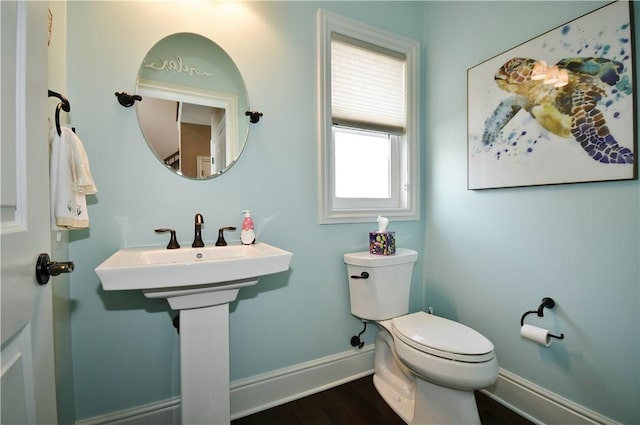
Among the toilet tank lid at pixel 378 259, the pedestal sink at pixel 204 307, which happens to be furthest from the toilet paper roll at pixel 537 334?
the pedestal sink at pixel 204 307

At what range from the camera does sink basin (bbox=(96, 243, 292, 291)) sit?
34.6 inches

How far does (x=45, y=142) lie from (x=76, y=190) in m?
0.46

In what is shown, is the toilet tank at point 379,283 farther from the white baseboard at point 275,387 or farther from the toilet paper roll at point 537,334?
the toilet paper roll at point 537,334

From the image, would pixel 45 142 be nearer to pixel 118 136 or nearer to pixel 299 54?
pixel 118 136

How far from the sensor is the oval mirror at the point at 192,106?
51.2 inches

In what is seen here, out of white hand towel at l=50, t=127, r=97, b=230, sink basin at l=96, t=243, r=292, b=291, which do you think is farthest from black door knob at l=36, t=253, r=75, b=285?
white hand towel at l=50, t=127, r=97, b=230

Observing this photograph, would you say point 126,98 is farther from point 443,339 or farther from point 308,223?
point 443,339

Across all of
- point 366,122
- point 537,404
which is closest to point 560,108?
point 366,122

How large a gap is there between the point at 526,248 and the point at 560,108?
0.68m

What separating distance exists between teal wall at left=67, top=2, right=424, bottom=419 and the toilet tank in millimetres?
126

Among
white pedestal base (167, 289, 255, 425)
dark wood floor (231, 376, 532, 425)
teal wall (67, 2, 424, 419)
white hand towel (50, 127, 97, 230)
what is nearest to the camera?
white hand towel (50, 127, 97, 230)

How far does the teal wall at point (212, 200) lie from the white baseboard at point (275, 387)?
0.04 meters

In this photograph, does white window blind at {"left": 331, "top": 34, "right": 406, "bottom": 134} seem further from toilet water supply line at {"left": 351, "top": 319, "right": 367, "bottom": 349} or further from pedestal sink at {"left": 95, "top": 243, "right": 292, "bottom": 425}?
toilet water supply line at {"left": 351, "top": 319, "right": 367, "bottom": 349}

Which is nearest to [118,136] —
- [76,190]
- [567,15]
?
[76,190]
